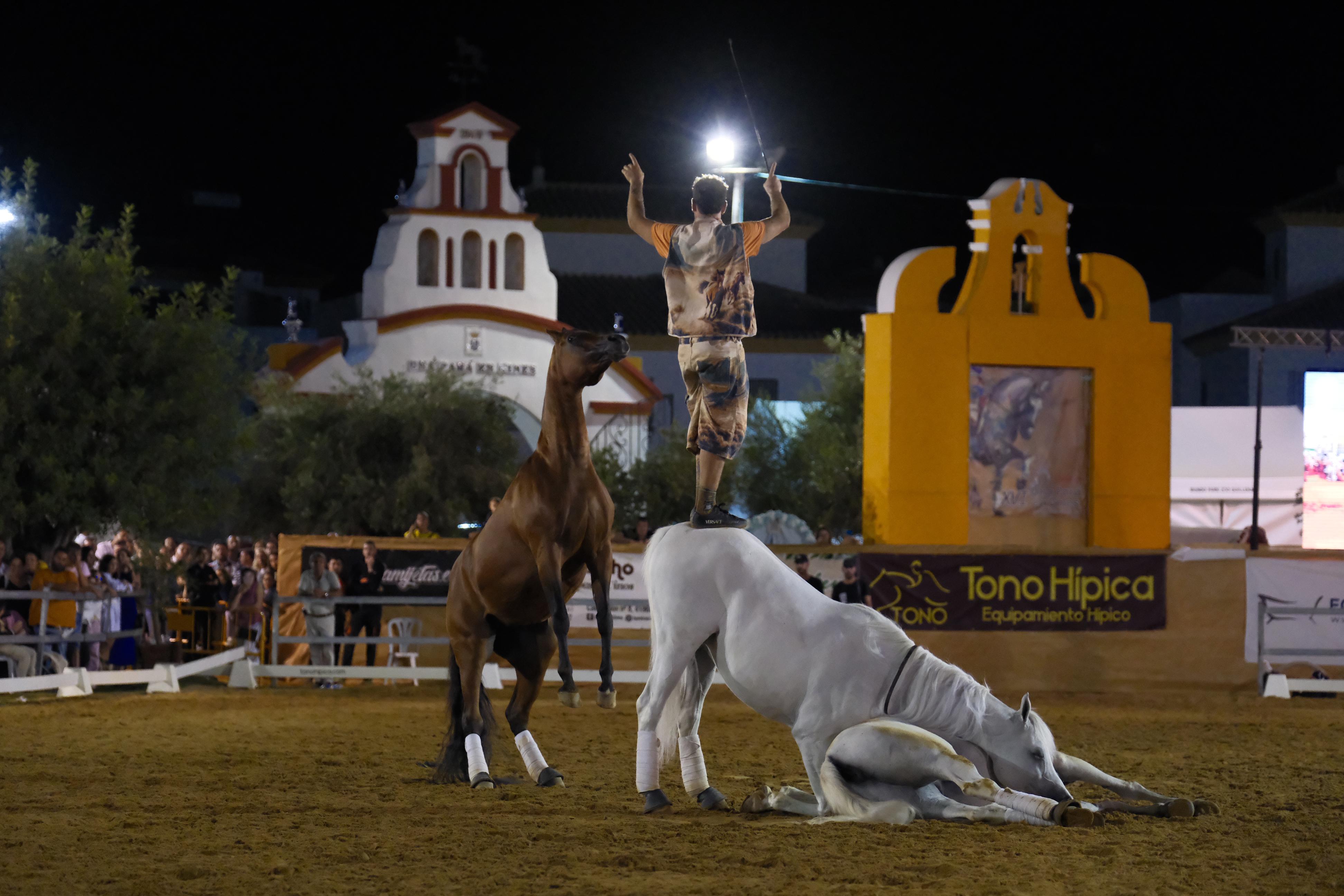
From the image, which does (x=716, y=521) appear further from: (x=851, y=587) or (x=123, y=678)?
(x=123, y=678)

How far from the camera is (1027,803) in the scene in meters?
7.25

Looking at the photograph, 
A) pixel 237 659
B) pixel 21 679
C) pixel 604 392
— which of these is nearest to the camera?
pixel 21 679

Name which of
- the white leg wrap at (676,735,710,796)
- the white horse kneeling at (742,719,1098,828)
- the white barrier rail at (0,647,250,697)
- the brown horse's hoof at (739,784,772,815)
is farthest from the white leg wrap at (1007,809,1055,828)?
the white barrier rail at (0,647,250,697)

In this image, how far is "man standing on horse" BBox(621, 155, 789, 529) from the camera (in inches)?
310

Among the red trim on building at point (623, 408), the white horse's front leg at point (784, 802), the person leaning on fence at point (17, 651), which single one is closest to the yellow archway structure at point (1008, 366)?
the person leaning on fence at point (17, 651)

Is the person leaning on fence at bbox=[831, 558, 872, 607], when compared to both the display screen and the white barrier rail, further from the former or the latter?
the display screen

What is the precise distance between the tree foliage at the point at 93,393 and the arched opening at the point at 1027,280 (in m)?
11.9

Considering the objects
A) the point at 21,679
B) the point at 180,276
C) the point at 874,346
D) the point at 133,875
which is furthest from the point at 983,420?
the point at 180,276

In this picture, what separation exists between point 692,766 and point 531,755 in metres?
1.40

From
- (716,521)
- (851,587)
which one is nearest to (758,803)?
(716,521)

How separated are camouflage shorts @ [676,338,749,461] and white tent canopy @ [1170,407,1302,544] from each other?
30133 mm

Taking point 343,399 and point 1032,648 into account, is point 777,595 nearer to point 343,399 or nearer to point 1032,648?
point 1032,648

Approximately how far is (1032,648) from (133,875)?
45.1 feet

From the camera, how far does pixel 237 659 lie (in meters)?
17.8
